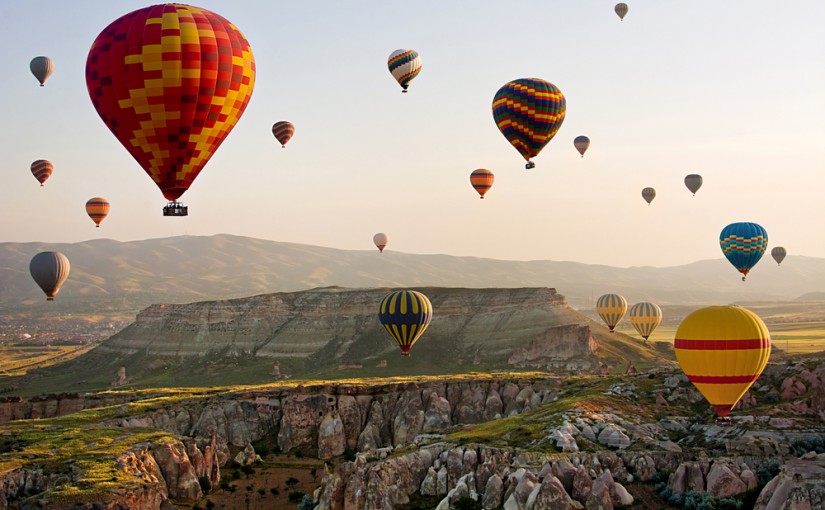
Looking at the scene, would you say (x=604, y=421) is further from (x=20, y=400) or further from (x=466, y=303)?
(x=466, y=303)

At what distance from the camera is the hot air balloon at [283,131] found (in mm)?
130875

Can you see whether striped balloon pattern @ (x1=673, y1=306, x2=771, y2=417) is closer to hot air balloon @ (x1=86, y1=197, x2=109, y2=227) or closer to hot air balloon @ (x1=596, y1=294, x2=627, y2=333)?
hot air balloon @ (x1=596, y1=294, x2=627, y2=333)

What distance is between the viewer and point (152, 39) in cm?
6047

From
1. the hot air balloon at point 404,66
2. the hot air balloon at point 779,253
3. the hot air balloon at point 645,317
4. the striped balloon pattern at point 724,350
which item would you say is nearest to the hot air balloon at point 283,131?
the hot air balloon at point 404,66

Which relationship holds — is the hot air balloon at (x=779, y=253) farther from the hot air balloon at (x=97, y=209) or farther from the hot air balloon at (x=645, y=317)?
the hot air balloon at (x=97, y=209)

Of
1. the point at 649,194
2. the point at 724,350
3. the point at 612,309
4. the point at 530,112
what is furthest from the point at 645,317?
the point at 724,350

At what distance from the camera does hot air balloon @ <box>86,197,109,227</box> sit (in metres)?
136

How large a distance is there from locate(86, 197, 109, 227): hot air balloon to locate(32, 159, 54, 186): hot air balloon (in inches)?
311

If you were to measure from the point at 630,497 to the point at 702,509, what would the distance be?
4577 mm

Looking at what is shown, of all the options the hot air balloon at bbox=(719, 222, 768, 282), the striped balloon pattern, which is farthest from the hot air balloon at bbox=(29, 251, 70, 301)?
the striped balloon pattern

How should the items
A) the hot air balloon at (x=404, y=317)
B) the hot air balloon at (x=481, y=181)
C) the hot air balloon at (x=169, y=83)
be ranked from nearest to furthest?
the hot air balloon at (x=169, y=83) < the hot air balloon at (x=404, y=317) < the hot air balloon at (x=481, y=181)

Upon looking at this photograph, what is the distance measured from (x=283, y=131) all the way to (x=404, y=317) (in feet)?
136

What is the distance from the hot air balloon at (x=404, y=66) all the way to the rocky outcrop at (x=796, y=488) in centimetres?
6935

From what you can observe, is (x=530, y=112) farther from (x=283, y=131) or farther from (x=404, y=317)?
(x=283, y=131)
